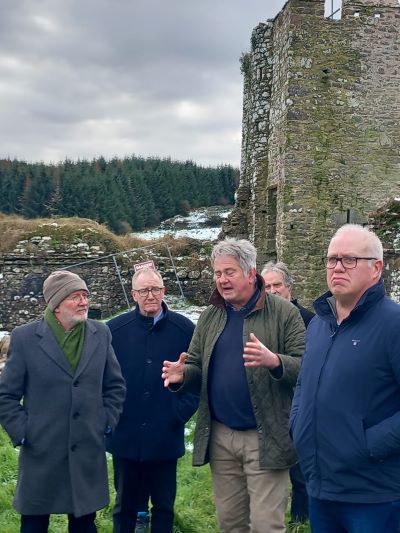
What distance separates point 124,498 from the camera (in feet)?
13.1

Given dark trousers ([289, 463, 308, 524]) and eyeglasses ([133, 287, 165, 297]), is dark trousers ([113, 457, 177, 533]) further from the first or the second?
eyeglasses ([133, 287, 165, 297])

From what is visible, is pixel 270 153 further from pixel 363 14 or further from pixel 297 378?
pixel 297 378

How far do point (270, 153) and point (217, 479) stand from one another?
35.6ft

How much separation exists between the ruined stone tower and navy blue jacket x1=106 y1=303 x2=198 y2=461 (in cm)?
844

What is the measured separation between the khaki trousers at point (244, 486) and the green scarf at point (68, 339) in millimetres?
915

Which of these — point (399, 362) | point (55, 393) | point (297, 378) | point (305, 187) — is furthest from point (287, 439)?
point (305, 187)

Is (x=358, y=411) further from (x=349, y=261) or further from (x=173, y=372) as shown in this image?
(x=173, y=372)

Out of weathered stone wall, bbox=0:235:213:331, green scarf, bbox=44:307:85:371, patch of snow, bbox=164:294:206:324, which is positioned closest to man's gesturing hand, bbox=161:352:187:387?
green scarf, bbox=44:307:85:371

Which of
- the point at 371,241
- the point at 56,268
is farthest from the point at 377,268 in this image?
the point at 56,268

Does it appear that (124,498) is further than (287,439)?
Yes

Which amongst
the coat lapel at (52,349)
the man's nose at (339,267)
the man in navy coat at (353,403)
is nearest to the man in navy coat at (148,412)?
the coat lapel at (52,349)

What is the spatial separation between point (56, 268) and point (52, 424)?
12.2 m

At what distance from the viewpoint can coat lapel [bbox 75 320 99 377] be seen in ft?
11.6

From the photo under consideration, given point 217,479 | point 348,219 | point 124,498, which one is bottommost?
point 124,498
